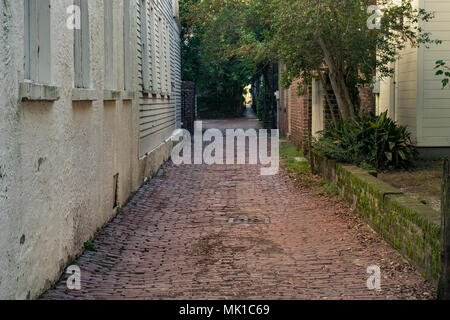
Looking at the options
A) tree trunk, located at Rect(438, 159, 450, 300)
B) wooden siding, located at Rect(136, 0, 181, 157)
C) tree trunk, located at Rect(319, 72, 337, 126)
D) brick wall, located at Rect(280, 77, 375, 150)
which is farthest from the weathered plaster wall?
brick wall, located at Rect(280, 77, 375, 150)

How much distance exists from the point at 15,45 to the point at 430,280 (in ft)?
13.4

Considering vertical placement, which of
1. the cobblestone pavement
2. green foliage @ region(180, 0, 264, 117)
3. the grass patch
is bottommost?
the cobblestone pavement

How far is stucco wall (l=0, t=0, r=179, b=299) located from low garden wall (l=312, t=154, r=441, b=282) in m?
3.45

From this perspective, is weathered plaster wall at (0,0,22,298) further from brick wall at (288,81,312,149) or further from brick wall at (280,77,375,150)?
brick wall at (288,81,312,149)

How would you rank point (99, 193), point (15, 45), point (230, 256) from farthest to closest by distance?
point (99, 193)
point (230, 256)
point (15, 45)

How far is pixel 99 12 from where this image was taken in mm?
8078

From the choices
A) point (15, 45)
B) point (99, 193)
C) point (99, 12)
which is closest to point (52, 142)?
point (15, 45)

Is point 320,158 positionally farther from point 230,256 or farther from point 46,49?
point 46,49

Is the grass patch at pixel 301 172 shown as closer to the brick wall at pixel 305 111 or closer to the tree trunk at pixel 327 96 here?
the brick wall at pixel 305 111

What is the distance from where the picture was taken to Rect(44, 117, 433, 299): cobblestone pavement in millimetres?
5570

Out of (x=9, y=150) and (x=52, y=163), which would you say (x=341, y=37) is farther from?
(x=9, y=150)

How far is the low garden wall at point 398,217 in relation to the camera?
5.66 m

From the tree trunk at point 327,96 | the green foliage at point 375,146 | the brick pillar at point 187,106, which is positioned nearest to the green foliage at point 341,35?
the tree trunk at point 327,96

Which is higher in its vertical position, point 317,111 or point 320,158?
point 317,111
